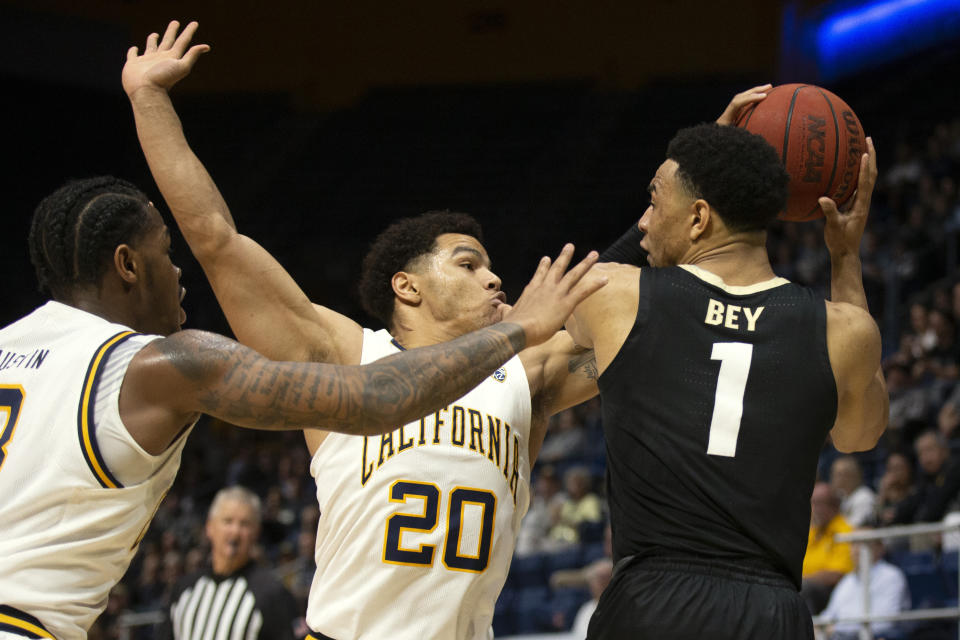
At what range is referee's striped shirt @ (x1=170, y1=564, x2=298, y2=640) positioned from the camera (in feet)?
20.6

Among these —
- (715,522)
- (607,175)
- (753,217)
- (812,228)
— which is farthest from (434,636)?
(607,175)

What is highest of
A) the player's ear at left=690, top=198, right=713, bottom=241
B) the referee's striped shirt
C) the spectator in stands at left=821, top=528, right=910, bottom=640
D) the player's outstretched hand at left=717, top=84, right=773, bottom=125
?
the player's outstretched hand at left=717, top=84, right=773, bottom=125

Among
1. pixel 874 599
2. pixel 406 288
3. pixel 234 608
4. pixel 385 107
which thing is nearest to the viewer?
pixel 406 288

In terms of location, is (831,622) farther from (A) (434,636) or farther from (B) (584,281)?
(B) (584,281)

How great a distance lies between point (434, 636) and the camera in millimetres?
3400

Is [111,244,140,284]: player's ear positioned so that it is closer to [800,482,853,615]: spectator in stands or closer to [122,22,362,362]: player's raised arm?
[122,22,362,362]: player's raised arm

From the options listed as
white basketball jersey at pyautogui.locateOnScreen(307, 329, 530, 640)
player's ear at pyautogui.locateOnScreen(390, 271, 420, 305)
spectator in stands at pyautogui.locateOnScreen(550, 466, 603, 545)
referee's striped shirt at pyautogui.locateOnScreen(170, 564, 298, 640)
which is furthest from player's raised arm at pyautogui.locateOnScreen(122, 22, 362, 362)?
spectator in stands at pyautogui.locateOnScreen(550, 466, 603, 545)

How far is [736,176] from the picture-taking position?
119 inches

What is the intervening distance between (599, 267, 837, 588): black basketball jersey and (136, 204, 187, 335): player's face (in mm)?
1132

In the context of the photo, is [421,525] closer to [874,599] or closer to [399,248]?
[399,248]

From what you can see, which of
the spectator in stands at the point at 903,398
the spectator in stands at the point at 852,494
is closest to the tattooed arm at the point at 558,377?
the spectator in stands at the point at 852,494

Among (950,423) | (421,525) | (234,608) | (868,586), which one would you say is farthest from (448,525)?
(950,423)

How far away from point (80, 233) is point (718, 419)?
1613 millimetres

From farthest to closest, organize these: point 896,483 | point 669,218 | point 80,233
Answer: point 896,483 < point 669,218 < point 80,233
